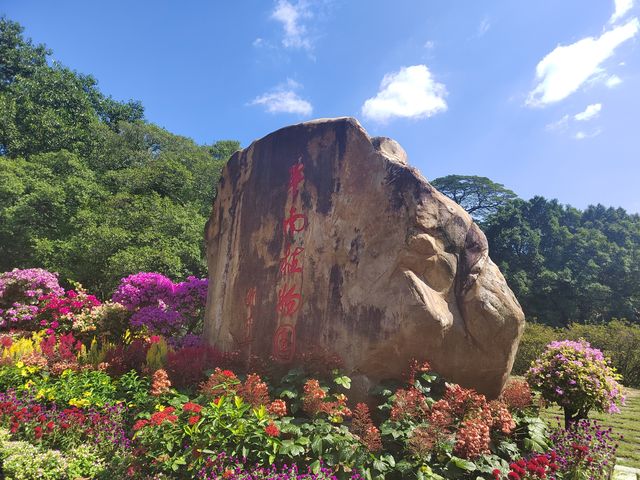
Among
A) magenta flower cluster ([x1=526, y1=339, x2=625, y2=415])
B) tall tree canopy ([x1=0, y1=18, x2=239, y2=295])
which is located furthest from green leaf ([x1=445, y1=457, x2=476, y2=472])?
tall tree canopy ([x1=0, y1=18, x2=239, y2=295])

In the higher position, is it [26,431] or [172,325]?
[172,325]

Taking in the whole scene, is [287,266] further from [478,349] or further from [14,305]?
[14,305]

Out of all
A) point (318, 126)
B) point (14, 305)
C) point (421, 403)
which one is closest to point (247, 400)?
point (421, 403)

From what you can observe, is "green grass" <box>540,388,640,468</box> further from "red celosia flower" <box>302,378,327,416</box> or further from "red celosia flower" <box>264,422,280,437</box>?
"red celosia flower" <box>264,422,280,437</box>

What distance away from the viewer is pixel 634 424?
608cm

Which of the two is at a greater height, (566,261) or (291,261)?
(566,261)

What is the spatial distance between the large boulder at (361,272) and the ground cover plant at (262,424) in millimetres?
312

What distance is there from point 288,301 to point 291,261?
523mm

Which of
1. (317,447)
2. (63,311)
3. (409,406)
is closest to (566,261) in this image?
(409,406)

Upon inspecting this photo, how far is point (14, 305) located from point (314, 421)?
7.90 metres

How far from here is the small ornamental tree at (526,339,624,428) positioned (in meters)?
4.50

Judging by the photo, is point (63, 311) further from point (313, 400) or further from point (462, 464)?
point (462, 464)

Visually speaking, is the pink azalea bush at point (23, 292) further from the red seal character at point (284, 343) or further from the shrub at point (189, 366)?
the red seal character at point (284, 343)

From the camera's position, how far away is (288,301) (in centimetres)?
507
